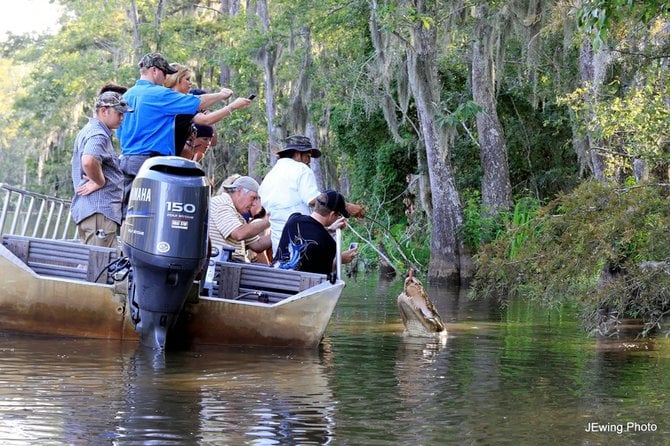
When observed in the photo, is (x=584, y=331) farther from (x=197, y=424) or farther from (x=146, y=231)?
(x=197, y=424)

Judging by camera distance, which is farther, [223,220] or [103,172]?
[223,220]

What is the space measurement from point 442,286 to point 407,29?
457 centimetres

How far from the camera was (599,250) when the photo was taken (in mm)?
10773

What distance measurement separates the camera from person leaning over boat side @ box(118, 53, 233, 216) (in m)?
9.46

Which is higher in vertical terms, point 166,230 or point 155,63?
point 155,63

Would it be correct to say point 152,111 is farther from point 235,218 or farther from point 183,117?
point 235,218

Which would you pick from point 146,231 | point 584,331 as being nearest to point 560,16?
point 584,331

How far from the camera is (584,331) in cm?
1157

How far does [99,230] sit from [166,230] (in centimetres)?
173

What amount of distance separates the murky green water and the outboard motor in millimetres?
543

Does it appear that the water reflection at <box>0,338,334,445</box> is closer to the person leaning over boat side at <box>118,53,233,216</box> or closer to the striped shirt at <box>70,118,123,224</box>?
the striped shirt at <box>70,118,123,224</box>

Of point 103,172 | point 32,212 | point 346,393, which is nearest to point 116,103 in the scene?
point 103,172

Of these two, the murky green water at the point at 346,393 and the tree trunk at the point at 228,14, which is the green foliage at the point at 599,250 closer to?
the murky green water at the point at 346,393

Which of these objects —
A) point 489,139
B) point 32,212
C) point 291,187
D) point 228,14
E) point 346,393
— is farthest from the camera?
point 228,14
